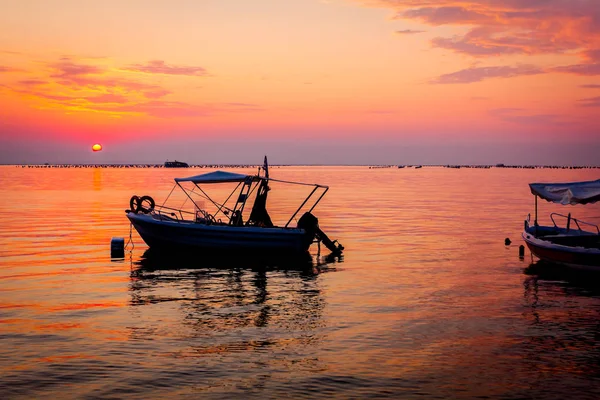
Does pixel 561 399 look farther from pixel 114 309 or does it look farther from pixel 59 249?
pixel 59 249

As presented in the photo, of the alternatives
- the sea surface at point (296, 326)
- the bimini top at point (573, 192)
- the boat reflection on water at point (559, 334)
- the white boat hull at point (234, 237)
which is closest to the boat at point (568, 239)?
the bimini top at point (573, 192)

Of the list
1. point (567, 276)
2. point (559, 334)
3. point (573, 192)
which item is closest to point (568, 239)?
point (573, 192)

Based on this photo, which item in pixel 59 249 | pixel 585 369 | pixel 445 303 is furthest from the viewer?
pixel 59 249

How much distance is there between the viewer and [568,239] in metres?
33.0

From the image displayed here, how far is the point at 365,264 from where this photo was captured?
31844 millimetres

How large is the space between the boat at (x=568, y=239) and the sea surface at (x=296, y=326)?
2.60ft

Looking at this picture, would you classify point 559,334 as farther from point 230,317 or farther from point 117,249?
point 117,249

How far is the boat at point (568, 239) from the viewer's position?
2836 centimetres

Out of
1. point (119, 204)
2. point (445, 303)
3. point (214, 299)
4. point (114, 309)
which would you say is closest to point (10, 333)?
point (114, 309)

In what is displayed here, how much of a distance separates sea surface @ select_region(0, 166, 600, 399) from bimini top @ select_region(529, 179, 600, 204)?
383 cm

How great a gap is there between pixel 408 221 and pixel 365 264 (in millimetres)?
24533

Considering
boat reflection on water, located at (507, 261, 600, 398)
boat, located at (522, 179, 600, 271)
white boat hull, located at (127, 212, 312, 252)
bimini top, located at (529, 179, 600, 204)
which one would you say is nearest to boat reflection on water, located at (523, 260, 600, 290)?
boat reflection on water, located at (507, 261, 600, 398)

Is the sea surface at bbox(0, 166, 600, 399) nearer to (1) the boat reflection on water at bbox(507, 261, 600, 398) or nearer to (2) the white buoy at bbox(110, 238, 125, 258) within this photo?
(1) the boat reflection on water at bbox(507, 261, 600, 398)

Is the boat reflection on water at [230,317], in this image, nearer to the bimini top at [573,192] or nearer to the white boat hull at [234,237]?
the white boat hull at [234,237]
